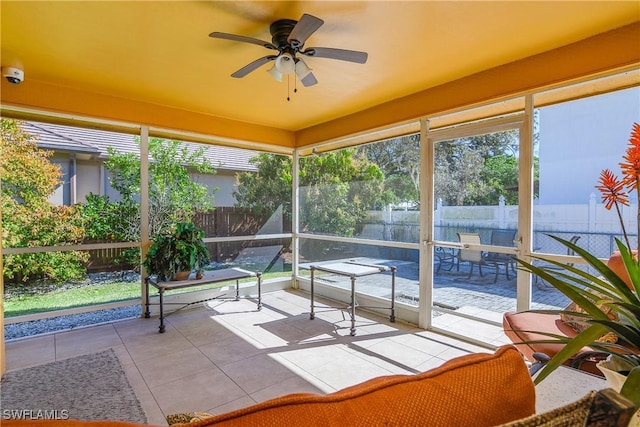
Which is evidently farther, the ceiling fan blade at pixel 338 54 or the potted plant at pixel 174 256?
the potted plant at pixel 174 256

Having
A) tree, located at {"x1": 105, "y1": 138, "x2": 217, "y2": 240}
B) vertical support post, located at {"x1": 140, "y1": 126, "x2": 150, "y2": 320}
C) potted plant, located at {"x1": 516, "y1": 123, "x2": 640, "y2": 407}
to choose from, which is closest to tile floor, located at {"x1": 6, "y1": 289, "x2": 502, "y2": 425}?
vertical support post, located at {"x1": 140, "y1": 126, "x2": 150, "y2": 320}

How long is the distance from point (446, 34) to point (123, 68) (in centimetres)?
277

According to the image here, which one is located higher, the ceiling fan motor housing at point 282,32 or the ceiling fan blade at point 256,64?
the ceiling fan motor housing at point 282,32

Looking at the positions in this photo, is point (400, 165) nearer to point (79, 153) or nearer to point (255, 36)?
point (255, 36)

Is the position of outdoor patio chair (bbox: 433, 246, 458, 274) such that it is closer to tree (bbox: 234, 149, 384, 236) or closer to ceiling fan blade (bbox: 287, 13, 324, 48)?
tree (bbox: 234, 149, 384, 236)

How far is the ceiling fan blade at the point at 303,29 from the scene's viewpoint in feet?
5.94

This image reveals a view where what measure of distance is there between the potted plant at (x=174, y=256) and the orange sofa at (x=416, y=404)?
3484mm

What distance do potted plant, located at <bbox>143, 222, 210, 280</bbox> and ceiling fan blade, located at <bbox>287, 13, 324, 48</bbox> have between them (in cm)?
265

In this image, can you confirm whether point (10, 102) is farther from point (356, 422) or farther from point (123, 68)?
point (356, 422)

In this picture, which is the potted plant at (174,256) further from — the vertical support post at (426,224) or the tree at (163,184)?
the vertical support post at (426,224)

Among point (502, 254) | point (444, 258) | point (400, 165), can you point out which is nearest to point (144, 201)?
point (400, 165)

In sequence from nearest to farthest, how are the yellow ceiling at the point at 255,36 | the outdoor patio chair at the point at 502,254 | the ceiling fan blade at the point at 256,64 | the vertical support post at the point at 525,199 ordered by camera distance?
the yellow ceiling at the point at 255,36 < the ceiling fan blade at the point at 256,64 < the vertical support post at the point at 525,199 < the outdoor patio chair at the point at 502,254

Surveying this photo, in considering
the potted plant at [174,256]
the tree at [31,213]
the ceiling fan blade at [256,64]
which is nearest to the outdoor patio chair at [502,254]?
the ceiling fan blade at [256,64]

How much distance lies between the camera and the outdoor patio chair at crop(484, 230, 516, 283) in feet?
9.82
